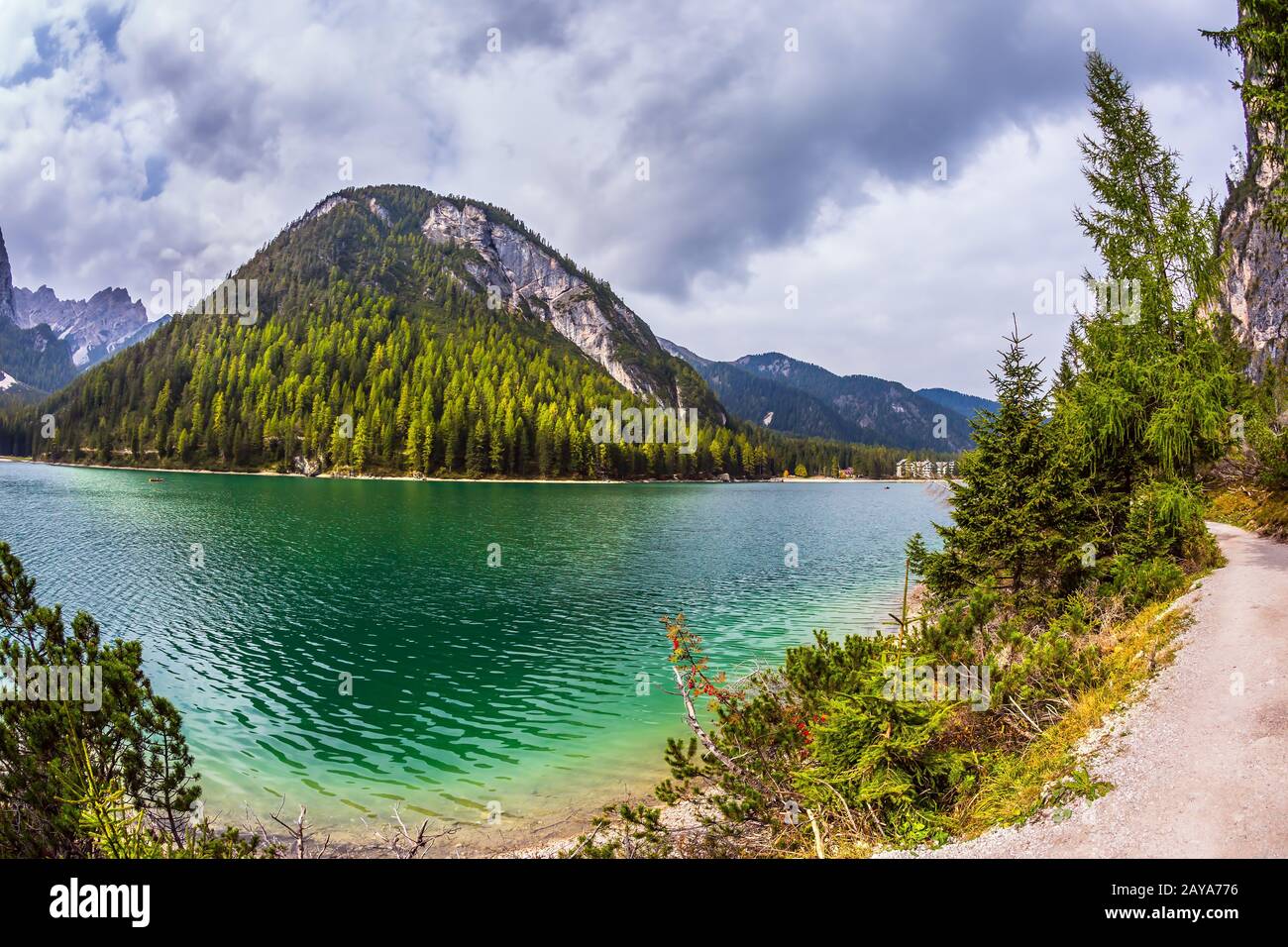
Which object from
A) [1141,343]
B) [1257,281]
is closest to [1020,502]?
[1141,343]

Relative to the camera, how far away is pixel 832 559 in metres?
47.9

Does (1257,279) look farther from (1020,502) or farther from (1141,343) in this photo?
(1020,502)

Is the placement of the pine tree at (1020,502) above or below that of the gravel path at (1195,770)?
above

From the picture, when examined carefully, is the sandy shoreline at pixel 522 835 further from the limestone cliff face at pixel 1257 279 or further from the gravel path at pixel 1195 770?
the limestone cliff face at pixel 1257 279

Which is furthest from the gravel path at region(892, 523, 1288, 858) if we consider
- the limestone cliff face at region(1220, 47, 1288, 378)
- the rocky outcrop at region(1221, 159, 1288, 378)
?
the rocky outcrop at region(1221, 159, 1288, 378)

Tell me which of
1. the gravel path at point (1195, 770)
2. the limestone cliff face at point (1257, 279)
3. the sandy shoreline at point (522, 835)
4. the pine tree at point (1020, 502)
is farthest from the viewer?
the limestone cliff face at point (1257, 279)

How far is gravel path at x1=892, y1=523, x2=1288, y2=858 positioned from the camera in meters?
5.94

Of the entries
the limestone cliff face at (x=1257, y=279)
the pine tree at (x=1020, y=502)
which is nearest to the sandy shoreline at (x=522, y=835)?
the pine tree at (x=1020, y=502)

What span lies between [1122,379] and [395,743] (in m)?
23.1

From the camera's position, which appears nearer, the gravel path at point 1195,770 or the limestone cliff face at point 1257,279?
the gravel path at point 1195,770

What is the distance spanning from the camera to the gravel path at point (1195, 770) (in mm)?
5941

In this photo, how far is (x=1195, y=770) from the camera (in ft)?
23.0

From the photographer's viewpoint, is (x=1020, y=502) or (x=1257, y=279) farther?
(x=1257, y=279)
